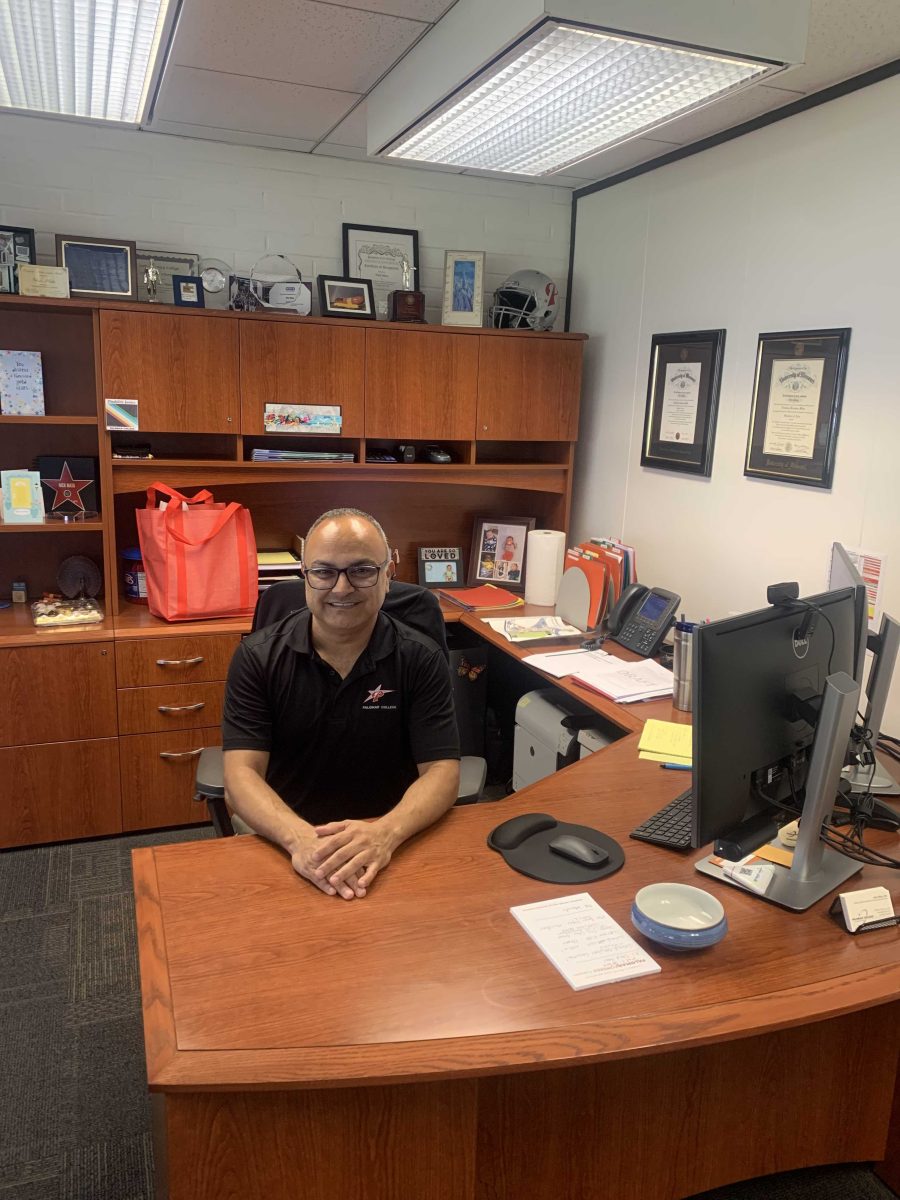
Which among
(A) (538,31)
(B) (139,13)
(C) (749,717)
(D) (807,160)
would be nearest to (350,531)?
(C) (749,717)

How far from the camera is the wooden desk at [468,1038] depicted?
48.6 inches

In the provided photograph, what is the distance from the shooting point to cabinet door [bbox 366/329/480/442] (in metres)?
3.56

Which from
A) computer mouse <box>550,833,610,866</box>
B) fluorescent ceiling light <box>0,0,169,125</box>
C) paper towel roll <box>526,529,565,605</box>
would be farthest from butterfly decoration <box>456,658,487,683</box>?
fluorescent ceiling light <box>0,0,169,125</box>

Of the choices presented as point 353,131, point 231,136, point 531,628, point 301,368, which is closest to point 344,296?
point 301,368

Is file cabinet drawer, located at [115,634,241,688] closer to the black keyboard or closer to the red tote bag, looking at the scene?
the red tote bag

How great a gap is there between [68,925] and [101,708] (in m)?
0.76

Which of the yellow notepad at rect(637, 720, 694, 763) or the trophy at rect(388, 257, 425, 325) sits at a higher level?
the trophy at rect(388, 257, 425, 325)

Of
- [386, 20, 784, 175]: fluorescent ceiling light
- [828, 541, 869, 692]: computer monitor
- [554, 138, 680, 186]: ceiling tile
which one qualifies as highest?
[554, 138, 680, 186]: ceiling tile

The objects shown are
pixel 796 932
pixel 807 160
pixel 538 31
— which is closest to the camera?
pixel 796 932

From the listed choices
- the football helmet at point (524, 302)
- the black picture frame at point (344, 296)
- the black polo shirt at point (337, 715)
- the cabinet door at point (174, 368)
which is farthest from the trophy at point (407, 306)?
the black polo shirt at point (337, 715)

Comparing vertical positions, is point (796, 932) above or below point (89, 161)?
below

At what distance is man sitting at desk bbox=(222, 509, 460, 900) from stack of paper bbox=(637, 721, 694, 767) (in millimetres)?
541

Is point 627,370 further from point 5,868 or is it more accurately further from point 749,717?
point 5,868

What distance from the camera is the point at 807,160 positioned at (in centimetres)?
277
